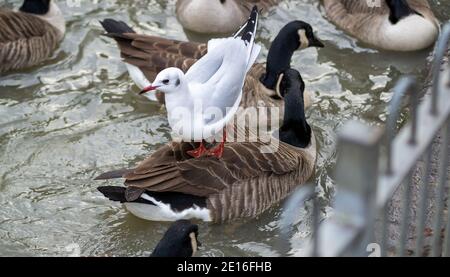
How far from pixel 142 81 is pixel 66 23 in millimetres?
1983

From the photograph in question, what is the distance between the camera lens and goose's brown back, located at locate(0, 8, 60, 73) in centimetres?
842

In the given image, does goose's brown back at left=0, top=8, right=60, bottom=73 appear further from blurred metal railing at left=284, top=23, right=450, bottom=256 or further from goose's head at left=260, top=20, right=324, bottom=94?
blurred metal railing at left=284, top=23, right=450, bottom=256

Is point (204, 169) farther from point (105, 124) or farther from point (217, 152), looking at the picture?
point (105, 124)

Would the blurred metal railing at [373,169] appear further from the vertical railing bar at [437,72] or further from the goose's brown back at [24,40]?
the goose's brown back at [24,40]

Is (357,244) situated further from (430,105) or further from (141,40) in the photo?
(141,40)

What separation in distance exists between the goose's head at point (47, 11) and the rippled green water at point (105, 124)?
201mm

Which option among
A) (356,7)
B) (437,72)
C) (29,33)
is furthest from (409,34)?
(437,72)

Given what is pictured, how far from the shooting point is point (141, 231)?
641 cm

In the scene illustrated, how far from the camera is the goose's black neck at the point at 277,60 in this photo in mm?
7750

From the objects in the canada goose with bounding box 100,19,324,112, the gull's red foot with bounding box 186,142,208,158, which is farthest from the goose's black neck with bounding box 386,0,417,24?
the gull's red foot with bounding box 186,142,208,158

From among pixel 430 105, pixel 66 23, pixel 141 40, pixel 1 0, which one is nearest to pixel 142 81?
pixel 141 40

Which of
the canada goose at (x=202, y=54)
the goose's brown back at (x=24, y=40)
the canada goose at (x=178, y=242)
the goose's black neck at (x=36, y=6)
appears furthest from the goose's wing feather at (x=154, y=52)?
the canada goose at (x=178, y=242)

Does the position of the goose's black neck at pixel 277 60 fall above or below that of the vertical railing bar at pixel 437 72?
below

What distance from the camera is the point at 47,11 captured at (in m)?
9.06
